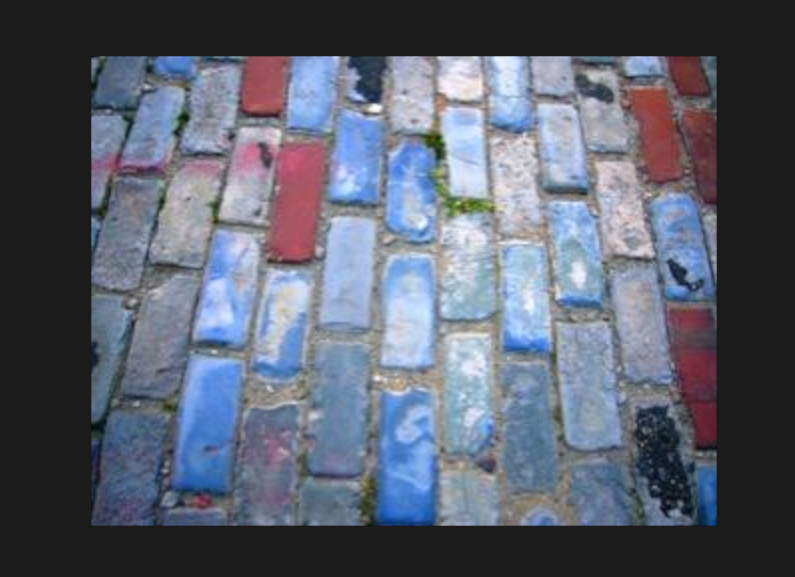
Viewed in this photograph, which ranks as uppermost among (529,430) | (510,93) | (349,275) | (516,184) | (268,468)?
(510,93)

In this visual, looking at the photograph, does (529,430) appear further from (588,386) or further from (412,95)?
(412,95)

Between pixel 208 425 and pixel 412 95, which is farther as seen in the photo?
pixel 412 95

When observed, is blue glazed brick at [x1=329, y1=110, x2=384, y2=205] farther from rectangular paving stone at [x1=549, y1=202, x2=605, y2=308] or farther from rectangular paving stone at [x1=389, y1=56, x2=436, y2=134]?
rectangular paving stone at [x1=549, y1=202, x2=605, y2=308]

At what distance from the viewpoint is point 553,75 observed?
8.68 feet

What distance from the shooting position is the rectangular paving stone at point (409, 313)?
204 cm

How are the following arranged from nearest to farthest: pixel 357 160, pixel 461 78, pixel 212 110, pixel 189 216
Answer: pixel 189 216, pixel 357 160, pixel 212 110, pixel 461 78

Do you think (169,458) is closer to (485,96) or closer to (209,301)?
(209,301)

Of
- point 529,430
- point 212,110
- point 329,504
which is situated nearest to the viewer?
point 329,504

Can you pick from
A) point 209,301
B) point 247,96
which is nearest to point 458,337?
point 209,301

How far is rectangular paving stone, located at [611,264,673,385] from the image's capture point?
205cm

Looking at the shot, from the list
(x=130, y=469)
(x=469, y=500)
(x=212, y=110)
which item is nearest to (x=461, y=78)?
(x=212, y=110)

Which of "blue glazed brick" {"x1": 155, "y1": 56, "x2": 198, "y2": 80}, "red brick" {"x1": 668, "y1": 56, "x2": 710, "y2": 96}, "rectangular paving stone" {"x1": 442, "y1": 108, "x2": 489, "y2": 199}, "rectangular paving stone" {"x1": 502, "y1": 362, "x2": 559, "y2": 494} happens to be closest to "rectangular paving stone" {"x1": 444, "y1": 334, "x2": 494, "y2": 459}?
"rectangular paving stone" {"x1": 502, "y1": 362, "x2": 559, "y2": 494}

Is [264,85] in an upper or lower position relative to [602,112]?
upper

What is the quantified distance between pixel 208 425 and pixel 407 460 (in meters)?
0.64
